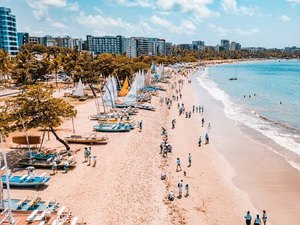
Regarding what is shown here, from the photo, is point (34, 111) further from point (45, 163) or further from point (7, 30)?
point (7, 30)

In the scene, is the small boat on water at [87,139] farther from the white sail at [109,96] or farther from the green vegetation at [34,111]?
the white sail at [109,96]

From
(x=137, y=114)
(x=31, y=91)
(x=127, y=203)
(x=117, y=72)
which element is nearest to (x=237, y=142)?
(x=137, y=114)

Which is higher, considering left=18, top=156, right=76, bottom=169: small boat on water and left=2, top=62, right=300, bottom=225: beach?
left=18, top=156, right=76, bottom=169: small boat on water

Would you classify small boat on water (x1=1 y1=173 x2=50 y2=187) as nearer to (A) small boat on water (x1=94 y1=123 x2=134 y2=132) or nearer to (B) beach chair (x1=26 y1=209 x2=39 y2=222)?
(B) beach chair (x1=26 y1=209 x2=39 y2=222)

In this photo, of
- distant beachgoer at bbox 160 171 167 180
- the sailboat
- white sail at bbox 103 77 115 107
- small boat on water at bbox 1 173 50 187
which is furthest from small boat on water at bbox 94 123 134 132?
the sailboat

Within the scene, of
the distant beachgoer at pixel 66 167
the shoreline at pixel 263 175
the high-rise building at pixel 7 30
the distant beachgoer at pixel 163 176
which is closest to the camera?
the shoreline at pixel 263 175

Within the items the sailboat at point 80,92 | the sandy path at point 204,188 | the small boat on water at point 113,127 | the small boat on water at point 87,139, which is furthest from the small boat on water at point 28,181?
the sailboat at point 80,92

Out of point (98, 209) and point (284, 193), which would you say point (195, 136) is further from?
point (98, 209)
